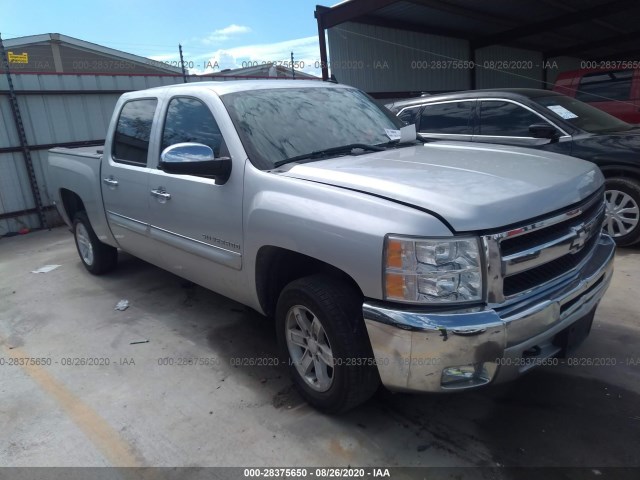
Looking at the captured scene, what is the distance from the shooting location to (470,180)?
8.21 feet

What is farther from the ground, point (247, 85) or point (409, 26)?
point (409, 26)

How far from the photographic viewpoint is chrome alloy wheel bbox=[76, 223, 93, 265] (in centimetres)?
549

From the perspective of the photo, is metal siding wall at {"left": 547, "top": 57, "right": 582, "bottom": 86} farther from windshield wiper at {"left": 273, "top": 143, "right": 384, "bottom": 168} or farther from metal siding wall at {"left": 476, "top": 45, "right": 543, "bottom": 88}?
windshield wiper at {"left": 273, "top": 143, "right": 384, "bottom": 168}

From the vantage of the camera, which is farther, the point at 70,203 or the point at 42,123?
the point at 42,123

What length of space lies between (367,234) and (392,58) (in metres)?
12.3

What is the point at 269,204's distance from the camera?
9.13 feet

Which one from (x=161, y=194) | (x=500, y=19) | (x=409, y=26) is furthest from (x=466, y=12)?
(x=161, y=194)

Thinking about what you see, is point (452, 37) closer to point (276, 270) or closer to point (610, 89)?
point (610, 89)

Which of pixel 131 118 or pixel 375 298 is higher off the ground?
pixel 131 118

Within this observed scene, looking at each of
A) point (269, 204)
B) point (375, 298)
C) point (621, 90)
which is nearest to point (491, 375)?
point (375, 298)

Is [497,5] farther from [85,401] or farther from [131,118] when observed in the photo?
[85,401]

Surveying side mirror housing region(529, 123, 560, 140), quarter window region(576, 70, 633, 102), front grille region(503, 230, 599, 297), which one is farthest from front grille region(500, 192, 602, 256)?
quarter window region(576, 70, 633, 102)

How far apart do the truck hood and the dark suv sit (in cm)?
185

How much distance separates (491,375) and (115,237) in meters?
3.79
